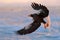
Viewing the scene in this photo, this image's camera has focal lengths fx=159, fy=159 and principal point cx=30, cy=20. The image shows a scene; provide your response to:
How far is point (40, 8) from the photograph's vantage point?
1182 mm

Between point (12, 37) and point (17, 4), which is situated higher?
point (17, 4)

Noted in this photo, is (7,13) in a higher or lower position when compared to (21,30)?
higher

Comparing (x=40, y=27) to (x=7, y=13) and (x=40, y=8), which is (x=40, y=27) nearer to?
(x=40, y=8)

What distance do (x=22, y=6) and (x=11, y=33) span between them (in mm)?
284

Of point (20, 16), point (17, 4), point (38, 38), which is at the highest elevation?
point (17, 4)

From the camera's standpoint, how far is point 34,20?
48.8 inches

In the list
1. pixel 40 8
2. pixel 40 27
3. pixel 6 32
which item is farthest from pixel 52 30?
pixel 6 32

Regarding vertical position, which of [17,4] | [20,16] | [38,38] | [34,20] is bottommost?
[38,38]

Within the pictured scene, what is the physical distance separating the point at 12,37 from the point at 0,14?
0.85ft

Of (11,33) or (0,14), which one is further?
(0,14)

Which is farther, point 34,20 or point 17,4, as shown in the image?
point 17,4

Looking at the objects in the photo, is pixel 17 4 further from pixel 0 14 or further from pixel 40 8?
pixel 40 8

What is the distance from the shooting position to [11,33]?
1273mm

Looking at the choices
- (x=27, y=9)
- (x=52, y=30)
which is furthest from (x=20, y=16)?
(x=52, y=30)
